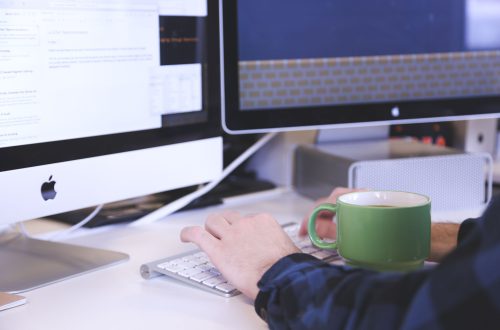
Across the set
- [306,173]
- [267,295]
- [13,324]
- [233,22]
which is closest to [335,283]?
[267,295]

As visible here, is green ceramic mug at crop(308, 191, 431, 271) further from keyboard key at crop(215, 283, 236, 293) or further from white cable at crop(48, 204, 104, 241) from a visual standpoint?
white cable at crop(48, 204, 104, 241)

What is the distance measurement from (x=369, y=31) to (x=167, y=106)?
43cm

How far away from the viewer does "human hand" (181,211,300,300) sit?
86cm

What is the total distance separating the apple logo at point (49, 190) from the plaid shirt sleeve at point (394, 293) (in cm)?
33

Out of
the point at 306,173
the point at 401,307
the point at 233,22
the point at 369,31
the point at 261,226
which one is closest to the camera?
the point at 401,307

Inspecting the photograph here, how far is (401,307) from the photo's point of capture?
67 cm

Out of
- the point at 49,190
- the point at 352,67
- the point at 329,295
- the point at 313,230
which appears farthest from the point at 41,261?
the point at 352,67

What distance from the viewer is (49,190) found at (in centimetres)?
98

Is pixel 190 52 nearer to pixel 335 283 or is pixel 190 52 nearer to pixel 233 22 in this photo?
pixel 233 22

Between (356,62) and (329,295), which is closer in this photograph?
(329,295)

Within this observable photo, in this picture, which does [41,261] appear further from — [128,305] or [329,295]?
[329,295]

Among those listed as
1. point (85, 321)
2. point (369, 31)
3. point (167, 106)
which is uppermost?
point (369, 31)

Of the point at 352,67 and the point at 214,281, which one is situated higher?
the point at 352,67

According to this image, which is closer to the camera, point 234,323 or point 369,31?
point 234,323
